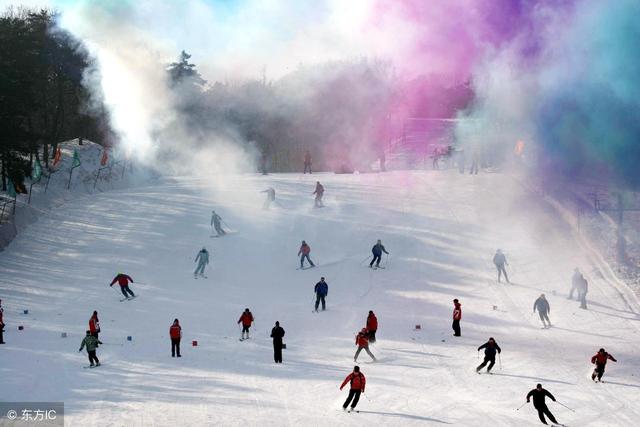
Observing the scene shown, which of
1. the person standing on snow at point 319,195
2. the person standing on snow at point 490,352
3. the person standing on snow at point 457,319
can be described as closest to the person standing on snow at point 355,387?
the person standing on snow at point 490,352

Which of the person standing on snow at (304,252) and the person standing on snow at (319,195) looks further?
the person standing on snow at (319,195)

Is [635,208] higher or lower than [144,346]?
higher

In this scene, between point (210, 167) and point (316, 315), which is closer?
point (316, 315)

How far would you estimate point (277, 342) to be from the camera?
21875 mm

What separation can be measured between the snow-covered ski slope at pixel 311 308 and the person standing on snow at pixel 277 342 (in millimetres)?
251

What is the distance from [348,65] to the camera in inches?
3009

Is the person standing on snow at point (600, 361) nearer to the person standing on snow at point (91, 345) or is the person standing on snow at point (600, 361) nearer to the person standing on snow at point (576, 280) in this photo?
the person standing on snow at point (576, 280)

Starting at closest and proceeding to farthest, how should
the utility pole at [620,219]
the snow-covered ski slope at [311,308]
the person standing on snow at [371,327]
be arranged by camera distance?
the snow-covered ski slope at [311,308] → the person standing on snow at [371,327] → the utility pole at [620,219]

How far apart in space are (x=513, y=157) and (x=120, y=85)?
32938mm

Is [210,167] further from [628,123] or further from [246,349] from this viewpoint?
[246,349]

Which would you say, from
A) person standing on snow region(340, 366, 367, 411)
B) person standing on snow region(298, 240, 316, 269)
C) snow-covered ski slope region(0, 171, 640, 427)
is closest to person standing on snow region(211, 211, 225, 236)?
snow-covered ski slope region(0, 171, 640, 427)

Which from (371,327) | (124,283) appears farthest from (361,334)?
(124,283)

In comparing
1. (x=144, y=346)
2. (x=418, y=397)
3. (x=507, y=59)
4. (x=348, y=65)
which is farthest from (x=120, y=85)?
(x=418, y=397)

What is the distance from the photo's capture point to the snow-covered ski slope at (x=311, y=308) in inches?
734
